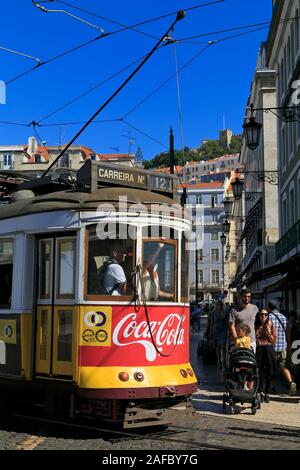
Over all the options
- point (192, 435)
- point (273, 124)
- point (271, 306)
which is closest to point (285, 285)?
point (271, 306)

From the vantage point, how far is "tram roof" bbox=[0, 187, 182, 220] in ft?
25.5

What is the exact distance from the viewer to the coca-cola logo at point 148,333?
7422 millimetres

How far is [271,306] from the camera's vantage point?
38.8 ft

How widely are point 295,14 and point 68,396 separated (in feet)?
67.4

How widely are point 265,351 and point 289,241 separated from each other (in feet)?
45.0

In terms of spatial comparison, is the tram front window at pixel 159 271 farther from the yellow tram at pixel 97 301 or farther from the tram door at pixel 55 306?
the tram door at pixel 55 306

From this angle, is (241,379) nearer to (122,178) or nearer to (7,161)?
(122,178)

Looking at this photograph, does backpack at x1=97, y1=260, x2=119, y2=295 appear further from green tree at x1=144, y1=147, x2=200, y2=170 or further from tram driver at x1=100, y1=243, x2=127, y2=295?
green tree at x1=144, y1=147, x2=200, y2=170

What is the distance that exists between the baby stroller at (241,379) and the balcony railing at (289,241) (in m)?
12.2

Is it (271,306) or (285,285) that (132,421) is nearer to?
(271,306)

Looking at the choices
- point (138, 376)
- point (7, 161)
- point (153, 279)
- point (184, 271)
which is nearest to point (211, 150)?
point (7, 161)

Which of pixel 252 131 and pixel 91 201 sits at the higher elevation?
pixel 252 131

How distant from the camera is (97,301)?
24.5 ft

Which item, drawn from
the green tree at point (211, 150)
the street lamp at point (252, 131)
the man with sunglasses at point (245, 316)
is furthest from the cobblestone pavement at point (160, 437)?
the green tree at point (211, 150)
